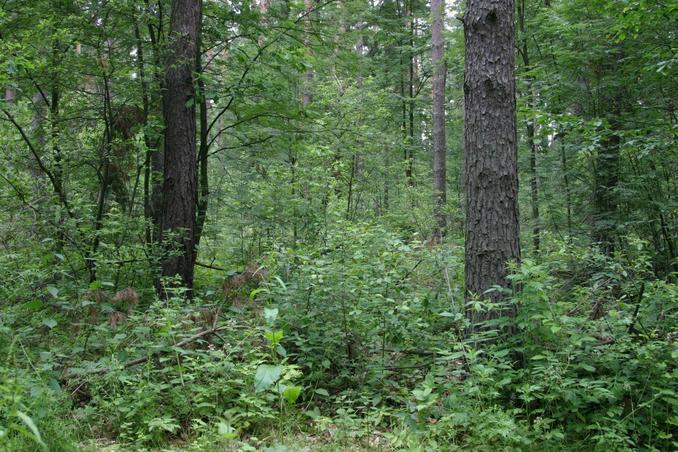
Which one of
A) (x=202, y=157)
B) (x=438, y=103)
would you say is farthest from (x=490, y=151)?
(x=438, y=103)

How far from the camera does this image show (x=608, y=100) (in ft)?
28.0

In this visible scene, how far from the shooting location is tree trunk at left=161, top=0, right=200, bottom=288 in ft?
21.4

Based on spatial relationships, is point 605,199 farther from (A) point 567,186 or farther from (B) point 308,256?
(B) point 308,256

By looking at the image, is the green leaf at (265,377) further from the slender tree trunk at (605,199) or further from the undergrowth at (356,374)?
the slender tree trunk at (605,199)

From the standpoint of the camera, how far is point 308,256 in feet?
16.9

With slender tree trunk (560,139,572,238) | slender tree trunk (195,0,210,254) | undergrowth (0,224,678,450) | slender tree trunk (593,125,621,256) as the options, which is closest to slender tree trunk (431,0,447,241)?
slender tree trunk (560,139,572,238)

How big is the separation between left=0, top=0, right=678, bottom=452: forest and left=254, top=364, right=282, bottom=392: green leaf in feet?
0.05

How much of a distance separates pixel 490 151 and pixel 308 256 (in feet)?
6.85

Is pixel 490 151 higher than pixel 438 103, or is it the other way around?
pixel 438 103

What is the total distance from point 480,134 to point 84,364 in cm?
395

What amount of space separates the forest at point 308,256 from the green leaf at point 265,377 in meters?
0.01

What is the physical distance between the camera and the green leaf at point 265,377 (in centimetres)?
318

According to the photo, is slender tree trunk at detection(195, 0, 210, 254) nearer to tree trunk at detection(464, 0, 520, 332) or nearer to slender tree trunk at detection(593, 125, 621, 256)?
tree trunk at detection(464, 0, 520, 332)

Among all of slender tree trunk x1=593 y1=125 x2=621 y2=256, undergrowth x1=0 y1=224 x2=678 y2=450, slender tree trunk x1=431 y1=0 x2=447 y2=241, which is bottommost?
undergrowth x1=0 y1=224 x2=678 y2=450
